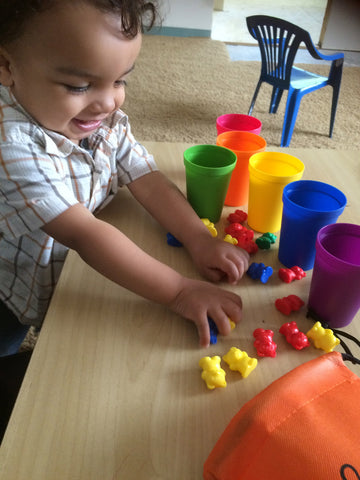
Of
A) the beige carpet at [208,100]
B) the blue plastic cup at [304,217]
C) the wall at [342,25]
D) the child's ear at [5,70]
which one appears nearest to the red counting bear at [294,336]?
the blue plastic cup at [304,217]

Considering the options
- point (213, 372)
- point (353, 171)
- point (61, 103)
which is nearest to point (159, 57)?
point (353, 171)

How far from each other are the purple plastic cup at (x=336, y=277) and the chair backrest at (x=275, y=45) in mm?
1626

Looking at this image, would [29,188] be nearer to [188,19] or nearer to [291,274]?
[291,274]

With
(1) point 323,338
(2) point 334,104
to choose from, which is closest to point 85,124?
(1) point 323,338

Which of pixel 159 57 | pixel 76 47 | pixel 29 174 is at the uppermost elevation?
pixel 76 47

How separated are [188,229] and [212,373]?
0.82ft

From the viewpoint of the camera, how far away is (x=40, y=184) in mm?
535

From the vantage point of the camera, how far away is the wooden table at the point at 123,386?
0.36 metres

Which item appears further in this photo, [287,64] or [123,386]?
[287,64]

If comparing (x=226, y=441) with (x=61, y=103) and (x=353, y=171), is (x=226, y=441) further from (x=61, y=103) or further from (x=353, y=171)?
(x=353, y=171)

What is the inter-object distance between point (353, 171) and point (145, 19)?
0.48m

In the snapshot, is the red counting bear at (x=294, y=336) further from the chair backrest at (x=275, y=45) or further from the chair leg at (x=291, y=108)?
the chair backrest at (x=275, y=45)

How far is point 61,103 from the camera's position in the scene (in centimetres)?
52

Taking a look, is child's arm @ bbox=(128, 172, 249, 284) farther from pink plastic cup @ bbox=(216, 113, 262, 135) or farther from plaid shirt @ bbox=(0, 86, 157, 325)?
pink plastic cup @ bbox=(216, 113, 262, 135)
